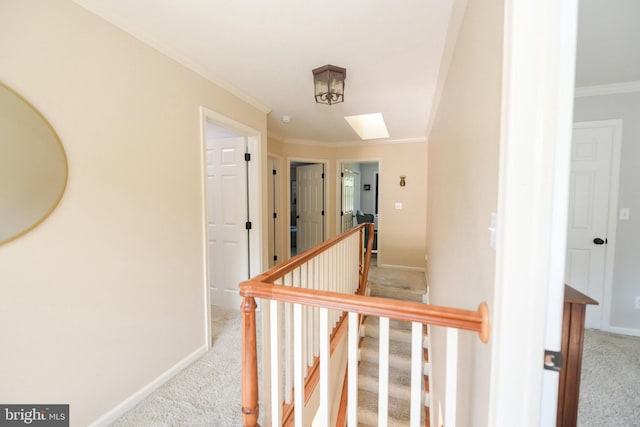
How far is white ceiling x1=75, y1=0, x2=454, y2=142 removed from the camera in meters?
1.43

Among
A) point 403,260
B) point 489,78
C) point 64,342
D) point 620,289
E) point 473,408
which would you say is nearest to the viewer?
point 489,78

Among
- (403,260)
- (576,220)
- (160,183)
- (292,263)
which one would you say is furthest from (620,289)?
(160,183)

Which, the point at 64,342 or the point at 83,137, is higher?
the point at 83,137

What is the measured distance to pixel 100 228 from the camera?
56.9 inches

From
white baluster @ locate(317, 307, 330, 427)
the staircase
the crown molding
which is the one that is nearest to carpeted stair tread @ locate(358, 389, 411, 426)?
the staircase

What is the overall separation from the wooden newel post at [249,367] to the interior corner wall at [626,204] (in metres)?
3.27

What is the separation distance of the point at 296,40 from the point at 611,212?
10.3 ft

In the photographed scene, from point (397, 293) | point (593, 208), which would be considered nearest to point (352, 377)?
point (397, 293)

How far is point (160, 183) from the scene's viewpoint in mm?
1770

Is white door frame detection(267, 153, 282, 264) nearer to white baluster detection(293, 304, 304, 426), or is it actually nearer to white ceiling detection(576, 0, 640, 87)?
white baluster detection(293, 304, 304, 426)

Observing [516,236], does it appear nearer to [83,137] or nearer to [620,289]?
[83,137]

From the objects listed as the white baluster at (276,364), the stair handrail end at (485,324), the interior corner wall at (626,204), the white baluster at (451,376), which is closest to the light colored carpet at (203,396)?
the white baluster at (276,364)

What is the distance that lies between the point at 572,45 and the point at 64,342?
2294 millimetres

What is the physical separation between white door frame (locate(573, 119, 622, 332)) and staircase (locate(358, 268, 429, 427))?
1661mm
